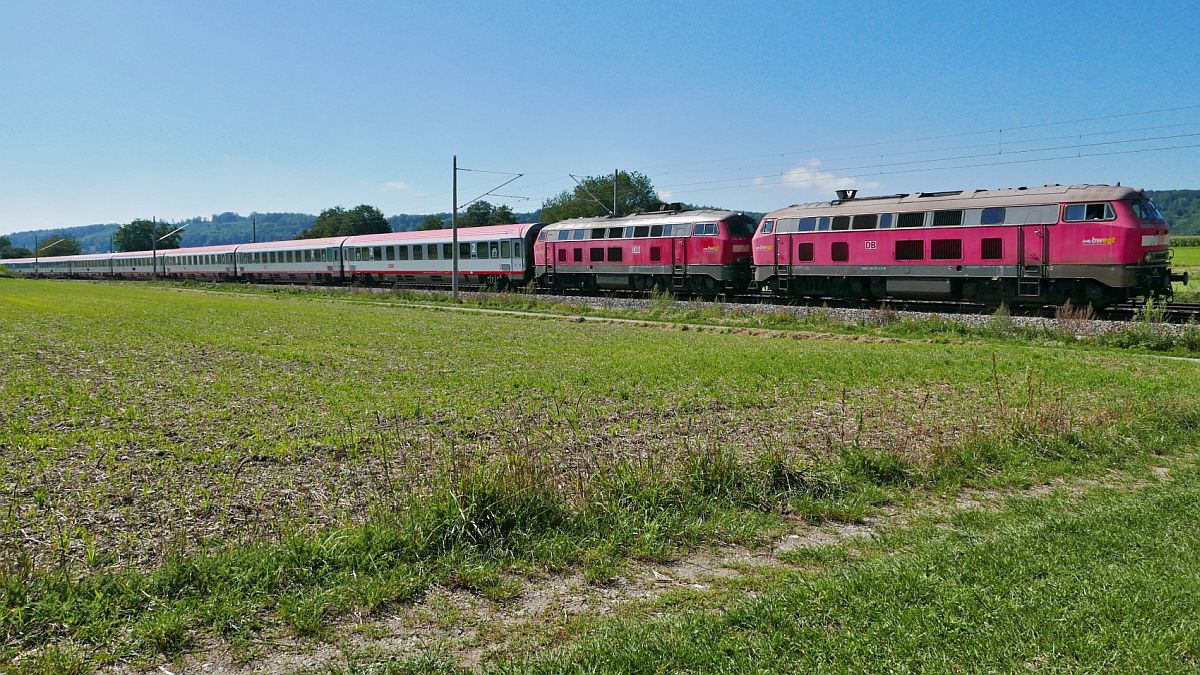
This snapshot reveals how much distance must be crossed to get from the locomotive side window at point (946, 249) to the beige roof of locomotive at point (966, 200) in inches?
44.6

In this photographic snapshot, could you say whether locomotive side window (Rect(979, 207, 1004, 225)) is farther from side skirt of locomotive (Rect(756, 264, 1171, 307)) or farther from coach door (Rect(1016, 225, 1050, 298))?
side skirt of locomotive (Rect(756, 264, 1171, 307))

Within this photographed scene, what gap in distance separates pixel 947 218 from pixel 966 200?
2.62 ft

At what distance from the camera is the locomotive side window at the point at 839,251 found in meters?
30.2

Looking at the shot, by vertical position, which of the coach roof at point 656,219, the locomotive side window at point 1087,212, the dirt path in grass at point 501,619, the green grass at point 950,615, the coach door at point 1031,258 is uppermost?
the coach roof at point 656,219

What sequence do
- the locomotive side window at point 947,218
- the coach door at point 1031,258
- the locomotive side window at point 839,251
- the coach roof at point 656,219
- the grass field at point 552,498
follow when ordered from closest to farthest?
the grass field at point 552,498 < the coach door at point 1031,258 < the locomotive side window at point 947,218 < the locomotive side window at point 839,251 < the coach roof at point 656,219

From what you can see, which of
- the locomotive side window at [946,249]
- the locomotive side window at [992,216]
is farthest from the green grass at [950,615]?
the locomotive side window at [946,249]

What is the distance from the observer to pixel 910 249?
28219 millimetres

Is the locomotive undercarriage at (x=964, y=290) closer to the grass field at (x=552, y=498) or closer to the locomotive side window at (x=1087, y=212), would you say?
the locomotive side window at (x=1087, y=212)

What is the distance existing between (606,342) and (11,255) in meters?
218

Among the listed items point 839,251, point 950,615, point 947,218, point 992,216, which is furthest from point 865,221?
point 950,615

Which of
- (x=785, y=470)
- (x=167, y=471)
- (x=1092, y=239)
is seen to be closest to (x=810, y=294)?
(x=1092, y=239)

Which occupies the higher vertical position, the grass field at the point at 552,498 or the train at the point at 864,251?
the train at the point at 864,251

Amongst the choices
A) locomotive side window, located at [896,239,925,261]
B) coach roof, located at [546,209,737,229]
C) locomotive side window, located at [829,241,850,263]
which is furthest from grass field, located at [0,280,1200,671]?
coach roof, located at [546,209,737,229]

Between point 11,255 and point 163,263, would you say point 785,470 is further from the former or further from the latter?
point 11,255
